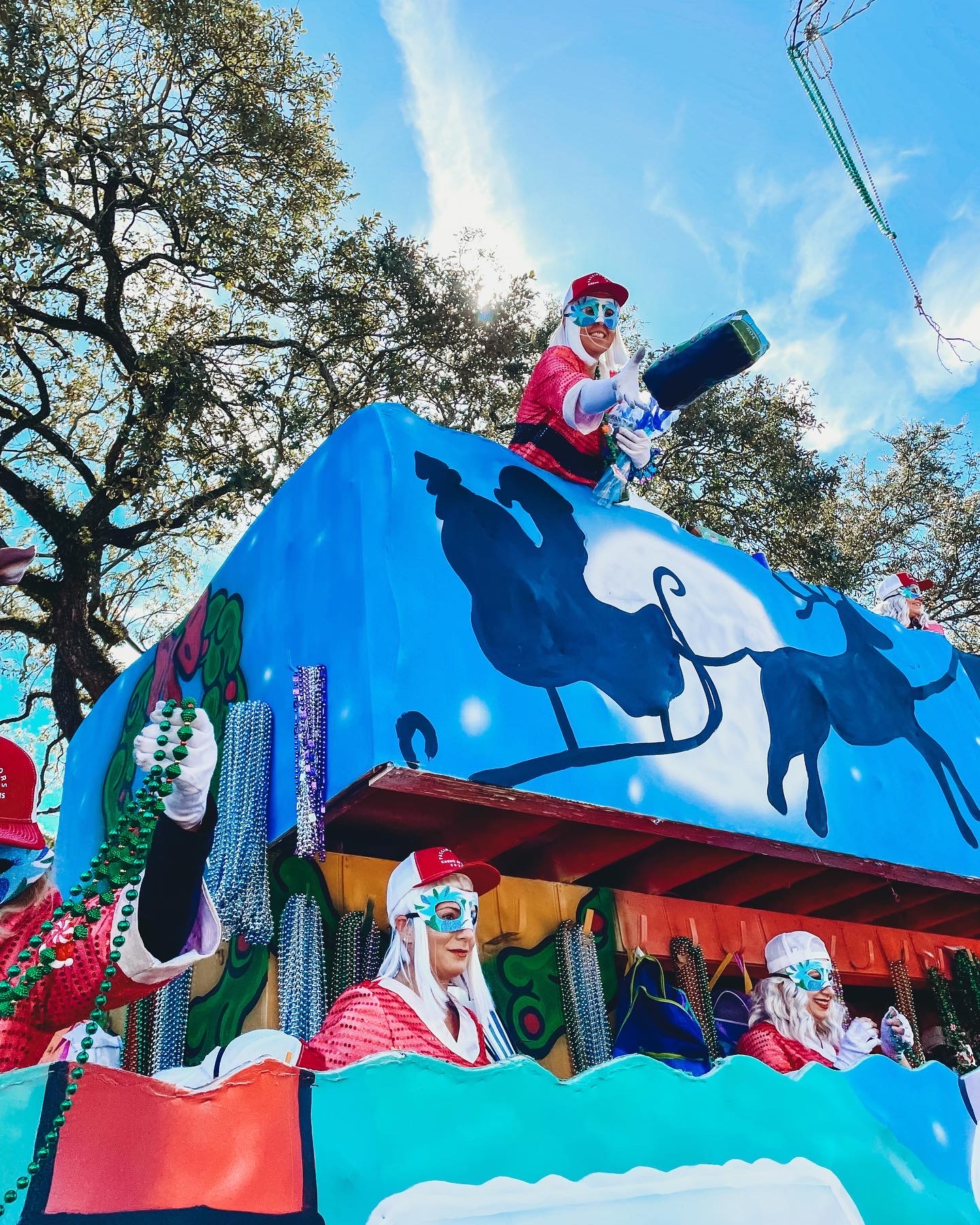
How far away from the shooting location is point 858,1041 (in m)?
5.02

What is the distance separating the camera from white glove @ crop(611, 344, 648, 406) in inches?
173

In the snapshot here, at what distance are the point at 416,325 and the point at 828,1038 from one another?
7.14 metres

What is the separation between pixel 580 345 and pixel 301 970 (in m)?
3.08

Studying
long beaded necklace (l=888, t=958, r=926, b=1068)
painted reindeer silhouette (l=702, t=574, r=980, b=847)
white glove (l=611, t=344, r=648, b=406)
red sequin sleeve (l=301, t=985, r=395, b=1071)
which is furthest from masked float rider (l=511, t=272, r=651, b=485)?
long beaded necklace (l=888, t=958, r=926, b=1068)

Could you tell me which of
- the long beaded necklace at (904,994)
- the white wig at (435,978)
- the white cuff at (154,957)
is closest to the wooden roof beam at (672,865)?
the white wig at (435,978)

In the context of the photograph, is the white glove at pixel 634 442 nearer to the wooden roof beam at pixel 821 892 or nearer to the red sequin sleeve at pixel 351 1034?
the wooden roof beam at pixel 821 892

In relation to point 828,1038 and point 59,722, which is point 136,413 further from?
point 828,1038

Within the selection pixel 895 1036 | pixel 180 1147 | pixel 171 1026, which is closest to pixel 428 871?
pixel 171 1026

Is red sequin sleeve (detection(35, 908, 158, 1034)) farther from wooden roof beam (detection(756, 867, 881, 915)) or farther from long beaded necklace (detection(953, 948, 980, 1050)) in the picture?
long beaded necklace (detection(953, 948, 980, 1050))

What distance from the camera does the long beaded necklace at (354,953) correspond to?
398 cm

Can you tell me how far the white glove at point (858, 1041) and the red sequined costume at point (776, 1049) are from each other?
306 millimetres

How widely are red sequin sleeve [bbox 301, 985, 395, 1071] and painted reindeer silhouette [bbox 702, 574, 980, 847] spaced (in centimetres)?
197

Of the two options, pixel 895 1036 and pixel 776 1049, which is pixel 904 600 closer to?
pixel 895 1036

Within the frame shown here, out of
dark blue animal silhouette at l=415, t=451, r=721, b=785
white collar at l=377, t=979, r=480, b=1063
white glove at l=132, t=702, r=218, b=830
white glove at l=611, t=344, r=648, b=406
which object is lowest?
white collar at l=377, t=979, r=480, b=1063
